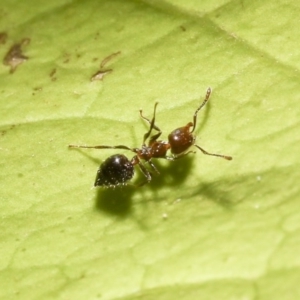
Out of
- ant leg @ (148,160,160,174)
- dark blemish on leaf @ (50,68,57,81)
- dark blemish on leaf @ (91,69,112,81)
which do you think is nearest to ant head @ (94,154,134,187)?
ant leg @ (148,160,160,174)

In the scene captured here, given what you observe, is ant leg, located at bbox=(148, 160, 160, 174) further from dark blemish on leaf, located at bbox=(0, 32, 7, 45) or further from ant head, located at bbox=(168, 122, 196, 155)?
dark blemish on leaf, located at bbox=(0, 32, 7, 45)

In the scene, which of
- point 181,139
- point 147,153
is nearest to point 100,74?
point 147,153

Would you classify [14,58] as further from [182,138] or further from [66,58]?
[182,138]

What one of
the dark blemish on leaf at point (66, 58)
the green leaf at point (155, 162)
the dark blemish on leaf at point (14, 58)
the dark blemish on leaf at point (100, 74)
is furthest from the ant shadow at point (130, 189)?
the dark blemish on leaf at point (14, 58)

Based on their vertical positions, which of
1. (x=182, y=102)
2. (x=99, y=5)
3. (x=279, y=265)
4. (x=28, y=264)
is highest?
(x=99, y=5)

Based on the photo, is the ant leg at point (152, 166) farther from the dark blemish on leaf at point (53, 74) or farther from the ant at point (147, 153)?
the dark blemish on leaf at point (53, 74)

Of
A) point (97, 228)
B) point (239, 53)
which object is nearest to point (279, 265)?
point (97, 228)

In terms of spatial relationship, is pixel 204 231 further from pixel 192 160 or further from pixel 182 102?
pixel 182 102
